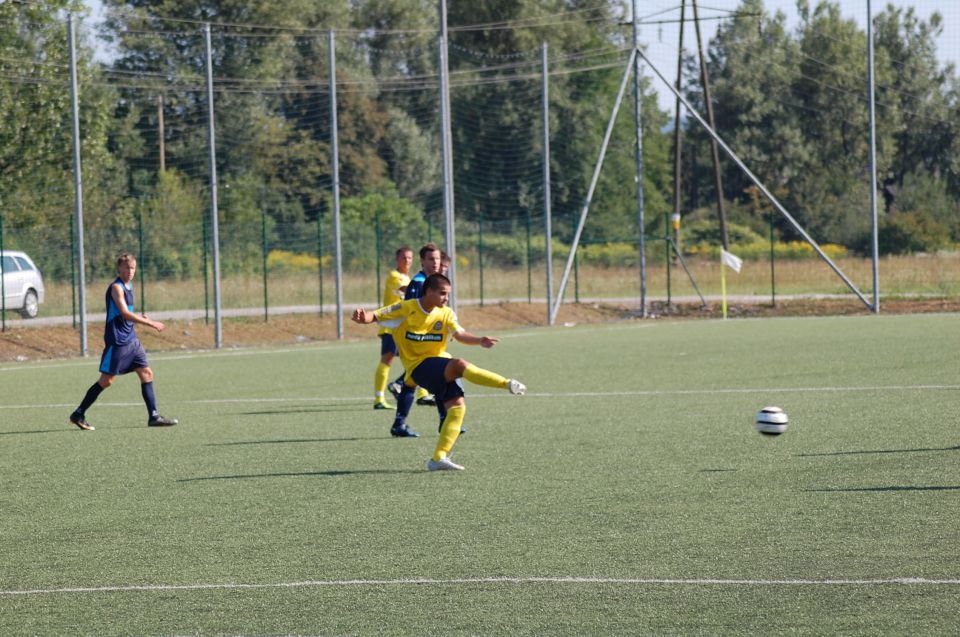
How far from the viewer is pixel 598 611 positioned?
5828 mm

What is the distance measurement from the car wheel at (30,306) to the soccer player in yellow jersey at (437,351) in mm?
20169

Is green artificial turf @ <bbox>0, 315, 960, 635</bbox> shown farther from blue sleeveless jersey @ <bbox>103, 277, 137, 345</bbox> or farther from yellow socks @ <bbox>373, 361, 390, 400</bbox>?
blue sleeveless jersey @ <bbox>103, 277, 137, 345</bbox>

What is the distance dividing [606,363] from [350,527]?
13.2 meters

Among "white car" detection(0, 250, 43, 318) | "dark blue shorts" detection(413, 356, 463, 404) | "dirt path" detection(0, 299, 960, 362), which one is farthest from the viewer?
"white car" detection(0, 250, 43, 318)

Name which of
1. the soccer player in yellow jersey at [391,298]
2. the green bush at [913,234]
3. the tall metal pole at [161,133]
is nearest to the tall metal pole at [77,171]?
the soccer player in yellow jersey at [391,298]

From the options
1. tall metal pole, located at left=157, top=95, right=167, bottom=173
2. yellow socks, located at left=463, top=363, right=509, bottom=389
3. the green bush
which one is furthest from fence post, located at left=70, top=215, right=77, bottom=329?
the green bush

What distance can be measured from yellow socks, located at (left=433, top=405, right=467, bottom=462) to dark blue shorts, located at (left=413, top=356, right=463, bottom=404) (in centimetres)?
13

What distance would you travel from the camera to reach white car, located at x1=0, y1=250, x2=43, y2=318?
2795 cm

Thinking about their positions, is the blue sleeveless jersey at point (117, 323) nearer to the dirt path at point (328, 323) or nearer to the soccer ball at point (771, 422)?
the soccer ball at point (771, 422)

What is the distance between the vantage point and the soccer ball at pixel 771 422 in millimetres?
10242

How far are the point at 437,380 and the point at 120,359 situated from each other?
451 cm

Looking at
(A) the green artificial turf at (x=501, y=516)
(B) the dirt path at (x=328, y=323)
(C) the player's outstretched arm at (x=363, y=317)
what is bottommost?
(B) the dirt path at (x=328, y=323)

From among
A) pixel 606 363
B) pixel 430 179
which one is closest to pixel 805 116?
pixel 430 179

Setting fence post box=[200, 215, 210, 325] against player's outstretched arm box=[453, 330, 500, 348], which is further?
fence post box=[200, 215, 210, 325]
